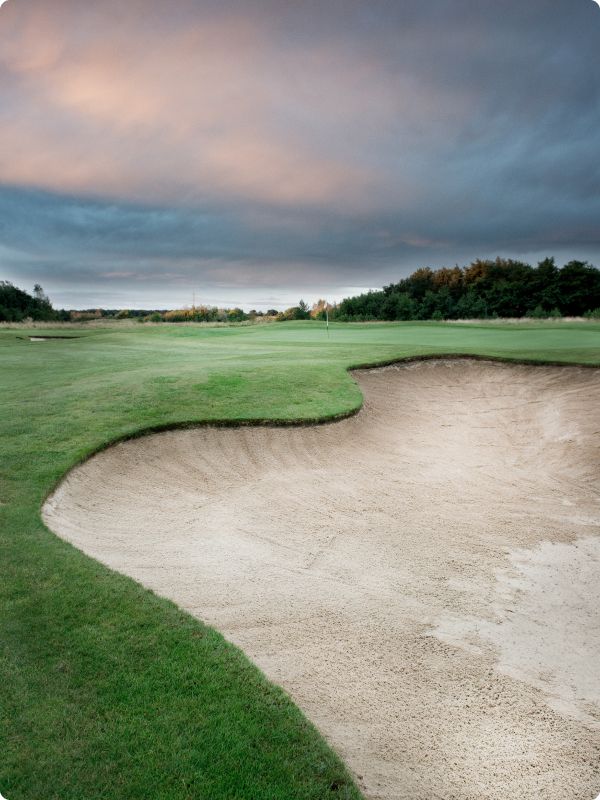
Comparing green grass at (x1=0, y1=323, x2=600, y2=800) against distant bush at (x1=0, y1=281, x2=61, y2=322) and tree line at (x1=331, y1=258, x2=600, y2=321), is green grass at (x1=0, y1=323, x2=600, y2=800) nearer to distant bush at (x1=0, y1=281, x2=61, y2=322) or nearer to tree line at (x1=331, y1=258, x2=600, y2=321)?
tree line at (x1=331, y1=258, x2=600, y2=321)

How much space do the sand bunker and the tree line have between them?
201 feet

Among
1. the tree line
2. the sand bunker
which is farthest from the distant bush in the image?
the sand bunker

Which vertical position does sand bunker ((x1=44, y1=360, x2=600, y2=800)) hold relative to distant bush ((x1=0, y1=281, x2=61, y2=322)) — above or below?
below

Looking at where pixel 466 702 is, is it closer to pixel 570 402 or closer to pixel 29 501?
pixel 29 501

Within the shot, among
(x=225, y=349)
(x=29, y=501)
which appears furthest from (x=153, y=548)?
(x=225, y=349)

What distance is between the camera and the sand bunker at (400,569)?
154 inches

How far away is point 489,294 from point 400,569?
73.8 metres

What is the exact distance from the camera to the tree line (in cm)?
7094

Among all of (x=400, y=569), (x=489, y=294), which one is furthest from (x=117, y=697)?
(x=489, y=294)

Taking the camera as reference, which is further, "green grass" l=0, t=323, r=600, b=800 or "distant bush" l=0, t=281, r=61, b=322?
"distant bush" l=0, t=281, r=61, b=322

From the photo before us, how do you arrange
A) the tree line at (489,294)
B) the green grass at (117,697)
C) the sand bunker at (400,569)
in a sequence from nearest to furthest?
the green grass at (117,697)
the sand bunker at (400,569)
the tree line at (489,294)

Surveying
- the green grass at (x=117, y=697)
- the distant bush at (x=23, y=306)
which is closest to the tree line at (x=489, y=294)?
the distant bush at (x=23, y=306)

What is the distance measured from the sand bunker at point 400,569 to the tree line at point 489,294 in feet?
201

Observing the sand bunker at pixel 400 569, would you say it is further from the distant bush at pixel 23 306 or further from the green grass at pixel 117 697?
the distant bush at pixel 23 306
